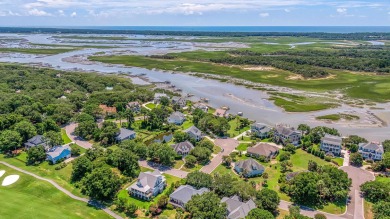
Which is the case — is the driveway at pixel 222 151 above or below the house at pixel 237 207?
below

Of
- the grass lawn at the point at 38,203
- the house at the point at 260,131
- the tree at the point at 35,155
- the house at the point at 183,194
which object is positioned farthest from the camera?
the house at the point at 260,131

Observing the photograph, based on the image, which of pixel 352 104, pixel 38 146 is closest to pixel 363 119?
pixel 352 104

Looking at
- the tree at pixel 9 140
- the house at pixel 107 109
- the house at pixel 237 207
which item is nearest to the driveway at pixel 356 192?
the house at pixel 237 207

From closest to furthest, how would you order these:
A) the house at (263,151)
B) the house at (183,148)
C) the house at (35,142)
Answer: the house at (263,151)
the house at (183,148)
the house at (35,142)

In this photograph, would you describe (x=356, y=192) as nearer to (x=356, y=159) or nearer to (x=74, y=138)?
(x=356, y=159)

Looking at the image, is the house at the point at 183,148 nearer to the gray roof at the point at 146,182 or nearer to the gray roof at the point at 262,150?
the gray roof at the point at 262,150

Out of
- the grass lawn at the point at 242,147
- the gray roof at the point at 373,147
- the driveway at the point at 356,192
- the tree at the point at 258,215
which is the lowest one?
the driveway at the point at 356,192

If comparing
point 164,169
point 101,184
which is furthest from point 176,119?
Result: point 101,184
